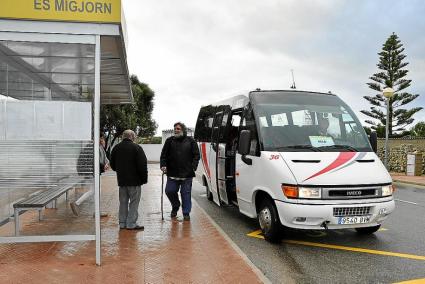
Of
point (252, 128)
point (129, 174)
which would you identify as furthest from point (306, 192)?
point (129, 174)

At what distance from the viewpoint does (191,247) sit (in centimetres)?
629

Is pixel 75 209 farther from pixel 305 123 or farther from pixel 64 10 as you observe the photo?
pixel 305 123

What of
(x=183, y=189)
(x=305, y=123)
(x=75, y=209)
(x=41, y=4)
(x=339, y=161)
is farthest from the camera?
(x=183, y=189)

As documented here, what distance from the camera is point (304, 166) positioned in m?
6.17

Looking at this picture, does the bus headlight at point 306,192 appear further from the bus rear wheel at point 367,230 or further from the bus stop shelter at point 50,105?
the bus stop shelter at point 50,105

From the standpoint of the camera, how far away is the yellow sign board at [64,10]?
5008 mm

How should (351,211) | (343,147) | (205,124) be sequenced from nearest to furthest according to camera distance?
(351,211) < (343,147) < (205,124)

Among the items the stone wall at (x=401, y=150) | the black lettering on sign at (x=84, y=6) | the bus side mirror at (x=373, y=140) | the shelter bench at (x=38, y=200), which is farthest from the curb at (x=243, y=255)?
the stone wall at (x=401, y=150)

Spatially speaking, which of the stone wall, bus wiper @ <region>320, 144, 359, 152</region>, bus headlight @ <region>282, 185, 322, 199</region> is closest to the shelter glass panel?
bus headlight @ <region>282, 185, 322, 199</region>

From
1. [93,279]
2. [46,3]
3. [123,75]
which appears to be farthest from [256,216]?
[46,3]

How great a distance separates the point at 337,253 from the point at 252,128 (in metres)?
2.38

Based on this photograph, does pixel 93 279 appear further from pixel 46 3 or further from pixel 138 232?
pixel 46 3

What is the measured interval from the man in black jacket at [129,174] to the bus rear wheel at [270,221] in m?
2.09

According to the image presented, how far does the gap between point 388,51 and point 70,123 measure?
4040 cm
